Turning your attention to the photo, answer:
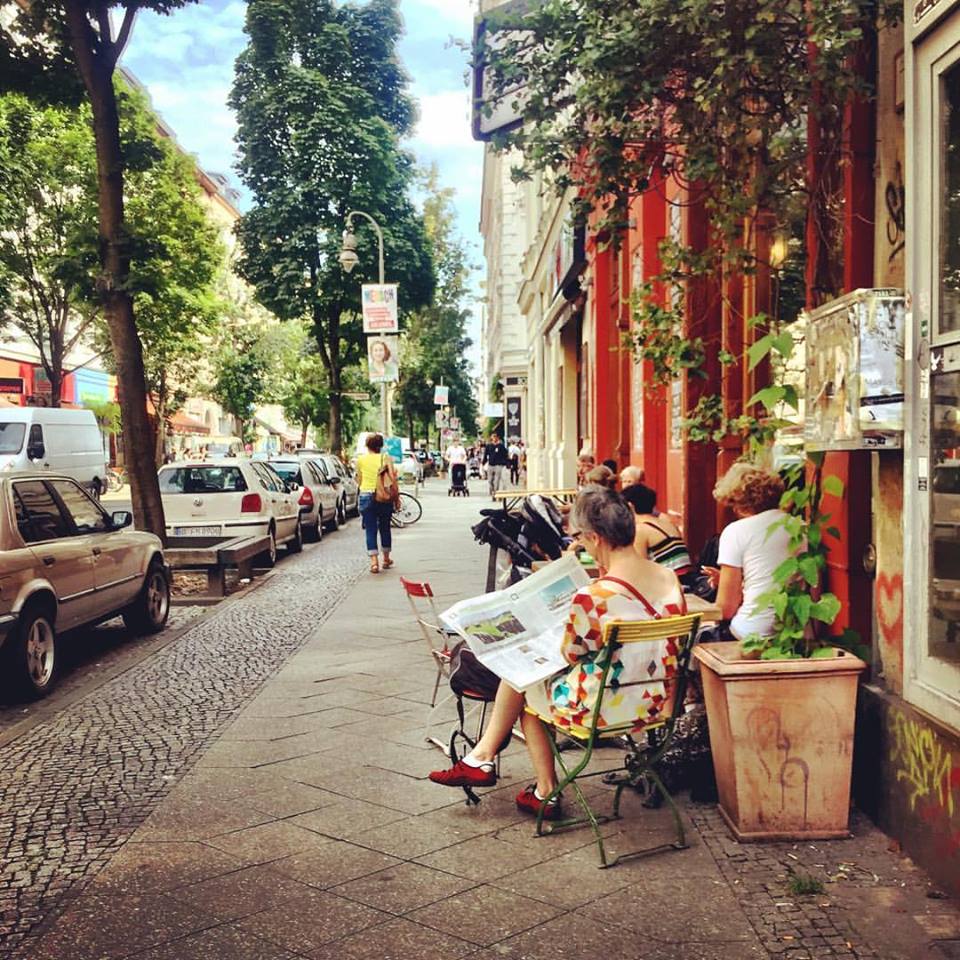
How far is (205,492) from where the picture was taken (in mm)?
15453

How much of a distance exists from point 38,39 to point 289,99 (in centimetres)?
1789

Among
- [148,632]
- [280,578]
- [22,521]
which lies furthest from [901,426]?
[280,578]

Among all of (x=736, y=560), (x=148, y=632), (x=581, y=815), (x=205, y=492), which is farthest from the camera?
(x=205, y=492)

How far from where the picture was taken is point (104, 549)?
8727 mm

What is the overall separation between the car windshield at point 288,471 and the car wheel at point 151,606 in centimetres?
936

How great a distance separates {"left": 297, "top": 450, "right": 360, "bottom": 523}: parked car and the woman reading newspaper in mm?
17525

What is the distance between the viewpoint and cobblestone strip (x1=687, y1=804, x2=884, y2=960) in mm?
3414

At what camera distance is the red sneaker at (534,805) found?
15.1ft

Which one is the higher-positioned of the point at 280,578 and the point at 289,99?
the point at 289,99

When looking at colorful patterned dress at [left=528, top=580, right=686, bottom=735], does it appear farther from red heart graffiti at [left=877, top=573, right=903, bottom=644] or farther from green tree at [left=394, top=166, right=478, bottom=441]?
green tree at [left=394, top=166, right=478, bottom=441]

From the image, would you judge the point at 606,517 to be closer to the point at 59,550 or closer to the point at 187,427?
the point at 59,550

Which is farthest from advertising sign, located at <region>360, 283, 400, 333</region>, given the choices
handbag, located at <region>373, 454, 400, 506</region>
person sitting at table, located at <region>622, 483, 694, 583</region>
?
person sitting at table, located at <region>622, 483, 694, 583</region>

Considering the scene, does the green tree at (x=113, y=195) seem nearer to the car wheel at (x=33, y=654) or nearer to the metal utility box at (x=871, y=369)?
Answer: the car wheel at (x=33, y=654)

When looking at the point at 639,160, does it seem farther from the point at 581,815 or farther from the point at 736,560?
the point at 581,815
